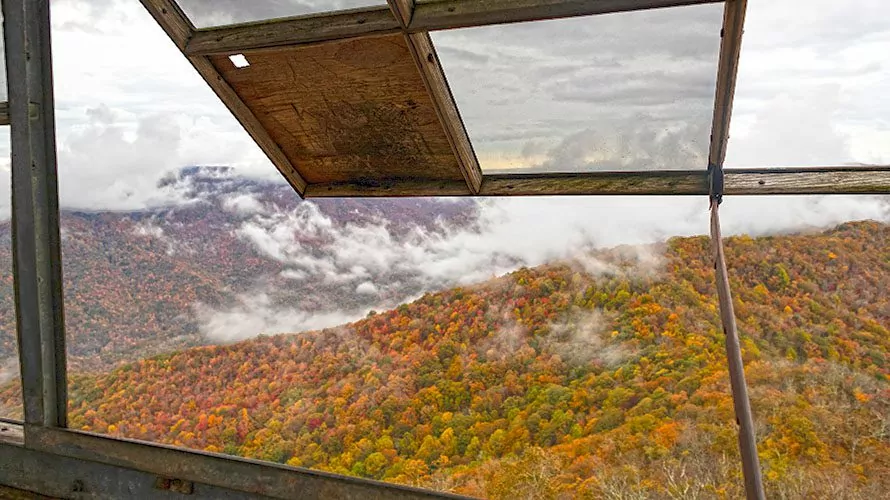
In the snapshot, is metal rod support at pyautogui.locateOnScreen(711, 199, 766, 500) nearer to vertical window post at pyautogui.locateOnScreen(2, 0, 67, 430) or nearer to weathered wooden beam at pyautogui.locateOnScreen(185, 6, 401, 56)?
weathered wooden beam at pyautogui.locateOnScreen(185, 6, 401, 56)

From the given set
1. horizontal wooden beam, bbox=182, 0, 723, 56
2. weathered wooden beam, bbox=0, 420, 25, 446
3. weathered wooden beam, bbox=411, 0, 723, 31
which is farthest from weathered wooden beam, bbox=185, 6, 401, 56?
weathered wooden beam, bbox=0, 420, 25, 446

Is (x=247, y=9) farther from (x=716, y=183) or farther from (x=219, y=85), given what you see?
(x=716, y=183)

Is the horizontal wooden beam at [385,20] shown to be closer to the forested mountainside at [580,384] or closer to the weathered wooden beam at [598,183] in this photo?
the weathered wooden beam at [598,183]

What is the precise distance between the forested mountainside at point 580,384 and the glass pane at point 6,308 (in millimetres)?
143

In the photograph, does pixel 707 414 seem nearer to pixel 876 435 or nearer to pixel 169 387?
pixel 876 435

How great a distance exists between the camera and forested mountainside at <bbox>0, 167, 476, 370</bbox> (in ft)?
20.2

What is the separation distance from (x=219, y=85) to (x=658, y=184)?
62.8 inches

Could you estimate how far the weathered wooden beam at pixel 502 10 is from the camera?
1585mm

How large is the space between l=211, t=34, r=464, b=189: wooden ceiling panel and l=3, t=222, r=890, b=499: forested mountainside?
83.3 inches

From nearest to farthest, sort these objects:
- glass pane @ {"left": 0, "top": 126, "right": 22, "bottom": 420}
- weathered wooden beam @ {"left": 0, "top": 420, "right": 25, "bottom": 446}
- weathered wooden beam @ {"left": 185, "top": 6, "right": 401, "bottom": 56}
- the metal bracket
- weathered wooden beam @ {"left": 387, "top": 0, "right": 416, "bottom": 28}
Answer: weathered wooden beam @ {"left": 387, "top": 0, "right": 416, "bottom": 28} < weathered wooden beam @ {"left": 185, "top": 6, "right": 401, "bottom": 56} < the metal bracket < weathered wooden beam @ {"left": 0, "top": 420, "right": 25, "bottom": 446} < glass pane @ {"left": 0, "top": 126, "right": 22, "bottom": 420}

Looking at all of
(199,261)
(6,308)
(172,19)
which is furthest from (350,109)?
(199,261)

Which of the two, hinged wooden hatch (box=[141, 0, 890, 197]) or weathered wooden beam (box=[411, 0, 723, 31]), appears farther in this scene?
hinged wooden hatch (box=[141, 0, 890, 197])

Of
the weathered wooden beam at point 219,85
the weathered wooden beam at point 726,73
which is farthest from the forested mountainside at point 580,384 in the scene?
the weathered wooden beam at point 726,73

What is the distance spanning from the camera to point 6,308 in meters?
4.39
